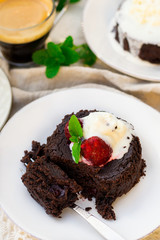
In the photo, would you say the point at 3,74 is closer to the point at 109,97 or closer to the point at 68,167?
the point at 109,97

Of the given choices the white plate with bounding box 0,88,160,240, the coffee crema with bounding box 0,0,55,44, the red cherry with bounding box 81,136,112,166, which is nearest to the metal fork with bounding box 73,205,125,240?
the white plate with bounding box 0,88,160,240

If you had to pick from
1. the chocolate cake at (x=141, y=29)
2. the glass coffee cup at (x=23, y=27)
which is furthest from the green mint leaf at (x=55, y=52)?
the chocolate cake at (x=141, y=29)

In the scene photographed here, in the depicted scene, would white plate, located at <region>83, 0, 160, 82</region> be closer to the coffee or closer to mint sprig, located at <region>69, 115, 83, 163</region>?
the coffee

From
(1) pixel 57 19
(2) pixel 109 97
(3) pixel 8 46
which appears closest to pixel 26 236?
(2) pixel 109 97

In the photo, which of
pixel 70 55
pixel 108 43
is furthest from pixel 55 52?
pixel 108 43

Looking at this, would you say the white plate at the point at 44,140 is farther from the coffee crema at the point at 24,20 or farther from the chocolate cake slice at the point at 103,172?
the coffee crema at the point at 24,20
